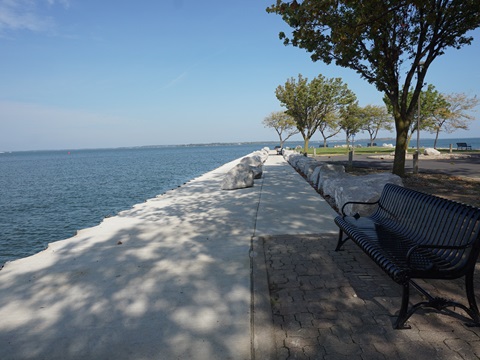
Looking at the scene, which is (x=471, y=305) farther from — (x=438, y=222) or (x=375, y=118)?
(x=375, y=118)

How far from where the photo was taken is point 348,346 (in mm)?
2602

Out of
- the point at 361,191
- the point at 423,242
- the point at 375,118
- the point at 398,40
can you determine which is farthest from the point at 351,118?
the point at 423,242

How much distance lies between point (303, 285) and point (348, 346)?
1.12m

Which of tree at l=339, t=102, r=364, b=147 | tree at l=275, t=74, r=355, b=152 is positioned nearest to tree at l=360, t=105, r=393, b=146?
tree at l=339, t=102, r=364, b=147

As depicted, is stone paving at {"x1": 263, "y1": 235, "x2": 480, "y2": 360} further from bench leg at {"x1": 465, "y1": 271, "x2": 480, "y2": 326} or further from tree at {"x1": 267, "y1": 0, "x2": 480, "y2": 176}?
tree at {"x1": 267, "y1": 0, "x2": 480, "y2": 176}

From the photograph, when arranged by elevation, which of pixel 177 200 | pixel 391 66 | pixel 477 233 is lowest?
pixel 177 200

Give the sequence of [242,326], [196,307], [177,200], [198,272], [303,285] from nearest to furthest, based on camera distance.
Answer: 1. [242,326]
2. [196,307]
3. [303,285]
4. [198,272]
5. [177,200]

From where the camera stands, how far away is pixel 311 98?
31.3 meters

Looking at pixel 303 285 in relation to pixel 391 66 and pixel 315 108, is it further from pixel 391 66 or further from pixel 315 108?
pixel 315 108

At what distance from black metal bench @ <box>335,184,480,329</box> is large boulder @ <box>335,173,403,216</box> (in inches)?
72.0

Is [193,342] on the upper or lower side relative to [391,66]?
lower

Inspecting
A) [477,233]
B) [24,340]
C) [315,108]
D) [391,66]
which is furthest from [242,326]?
[315,108]

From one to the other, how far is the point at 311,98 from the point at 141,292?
3071 cm

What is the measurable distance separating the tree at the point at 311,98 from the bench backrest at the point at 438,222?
28.9 metres
